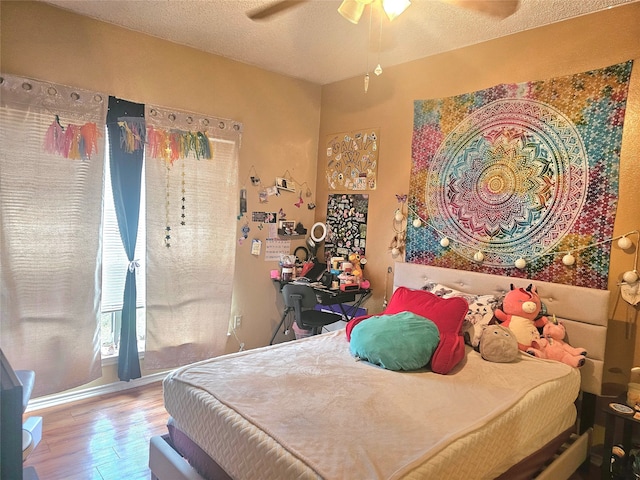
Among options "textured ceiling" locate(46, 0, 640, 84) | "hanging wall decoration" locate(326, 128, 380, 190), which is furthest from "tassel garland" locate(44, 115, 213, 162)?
"hanging wall decoration" locate(326, 128, 380, 190)

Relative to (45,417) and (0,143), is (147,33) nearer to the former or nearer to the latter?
→ (0,143)

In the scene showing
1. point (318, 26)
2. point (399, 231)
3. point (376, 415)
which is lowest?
point (376, 415)

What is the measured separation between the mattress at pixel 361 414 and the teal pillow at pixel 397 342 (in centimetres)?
5

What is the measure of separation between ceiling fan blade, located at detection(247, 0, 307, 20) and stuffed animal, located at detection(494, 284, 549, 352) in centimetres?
209

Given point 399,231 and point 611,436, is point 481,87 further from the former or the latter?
point 611,436

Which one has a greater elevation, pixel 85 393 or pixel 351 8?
pixel 351 8

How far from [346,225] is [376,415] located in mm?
2405

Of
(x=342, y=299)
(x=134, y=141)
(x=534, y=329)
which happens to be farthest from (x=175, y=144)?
(x=534, y=329)

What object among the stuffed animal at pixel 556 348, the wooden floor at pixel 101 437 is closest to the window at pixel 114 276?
the wooden floor at pixel 101 437

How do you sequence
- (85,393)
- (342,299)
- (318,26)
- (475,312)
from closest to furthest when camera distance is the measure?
1. (475,312)
2. (318,26)
3. (85,393)
4. (342,299)

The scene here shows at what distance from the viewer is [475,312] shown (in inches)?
102

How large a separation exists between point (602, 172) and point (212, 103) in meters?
2.84

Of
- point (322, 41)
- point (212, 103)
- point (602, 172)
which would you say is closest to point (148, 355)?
point (212, 103)

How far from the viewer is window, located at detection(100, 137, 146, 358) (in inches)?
117
